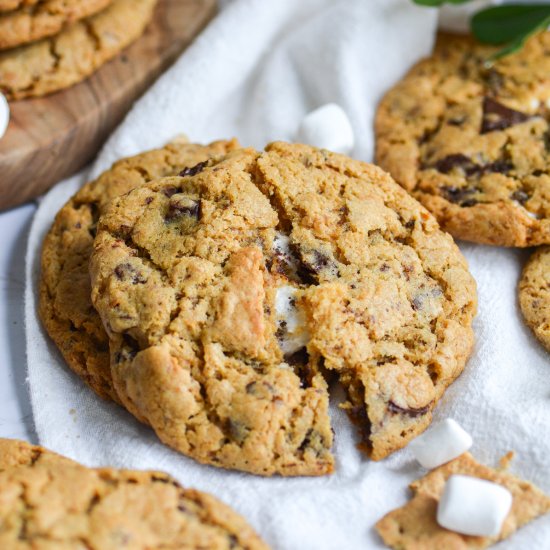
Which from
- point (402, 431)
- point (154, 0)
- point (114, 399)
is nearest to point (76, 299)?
point (114, 399)

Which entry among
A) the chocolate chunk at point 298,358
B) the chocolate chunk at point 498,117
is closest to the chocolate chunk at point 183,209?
the chocolate chunk at point 298,358

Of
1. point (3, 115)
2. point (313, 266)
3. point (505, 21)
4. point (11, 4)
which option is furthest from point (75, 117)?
point (505, 21)

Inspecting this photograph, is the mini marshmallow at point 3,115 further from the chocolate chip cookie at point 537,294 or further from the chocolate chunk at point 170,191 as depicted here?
the chocolate chip cookie at point 537,294

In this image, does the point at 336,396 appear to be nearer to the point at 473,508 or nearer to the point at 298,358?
the point at 298,358

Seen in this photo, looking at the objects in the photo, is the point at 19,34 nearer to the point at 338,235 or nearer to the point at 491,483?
the point at 338,235

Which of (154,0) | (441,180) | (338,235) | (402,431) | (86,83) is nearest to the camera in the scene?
(402,431)

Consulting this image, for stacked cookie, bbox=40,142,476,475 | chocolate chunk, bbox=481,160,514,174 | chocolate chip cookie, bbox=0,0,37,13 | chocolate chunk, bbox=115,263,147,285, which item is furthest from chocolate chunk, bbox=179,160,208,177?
chocolate chunk, bbox=481,160,514,174
